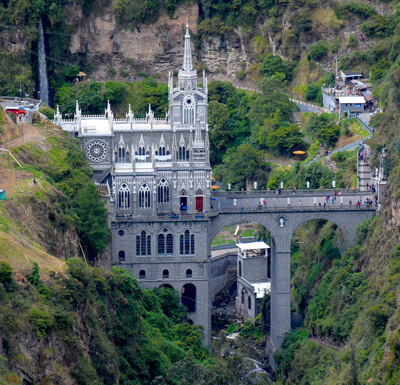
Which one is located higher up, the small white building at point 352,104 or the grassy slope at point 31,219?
the small white building at point 352,104

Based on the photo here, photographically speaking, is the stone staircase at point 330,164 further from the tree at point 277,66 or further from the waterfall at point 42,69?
the waterfall at point 42,69

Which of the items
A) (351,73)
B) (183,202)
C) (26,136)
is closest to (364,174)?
(183,202)

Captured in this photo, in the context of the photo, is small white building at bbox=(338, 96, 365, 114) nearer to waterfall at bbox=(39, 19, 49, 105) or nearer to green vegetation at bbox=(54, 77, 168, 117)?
green vegetation at bbox=(54, 77, 168, 117)

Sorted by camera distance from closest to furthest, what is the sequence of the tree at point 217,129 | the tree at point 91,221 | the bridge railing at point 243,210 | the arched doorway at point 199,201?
the tree at point 91,221, the bridge railing at point 243,210, the arched doorway at point 199,201, the tree at point 217,129

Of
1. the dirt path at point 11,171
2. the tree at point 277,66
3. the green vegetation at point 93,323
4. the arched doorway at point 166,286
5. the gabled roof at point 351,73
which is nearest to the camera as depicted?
the green vegetation at point 93,323

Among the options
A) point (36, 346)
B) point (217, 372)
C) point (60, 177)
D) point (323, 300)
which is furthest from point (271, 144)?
point (36, 346)

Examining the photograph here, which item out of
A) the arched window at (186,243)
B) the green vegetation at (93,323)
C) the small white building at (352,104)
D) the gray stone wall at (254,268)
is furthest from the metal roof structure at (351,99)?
the green vegetation at (93,323)
